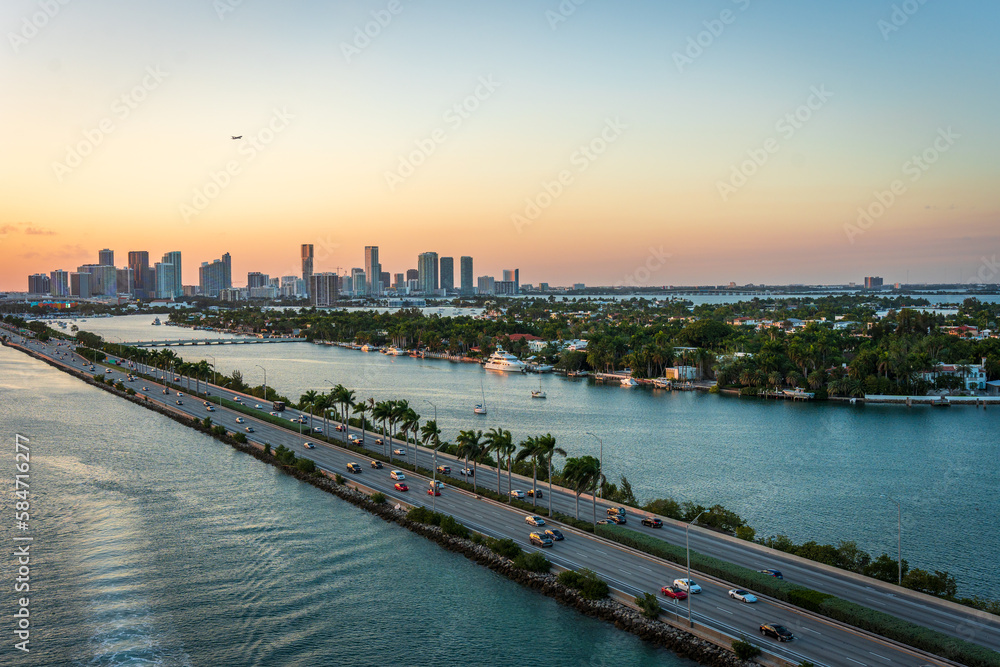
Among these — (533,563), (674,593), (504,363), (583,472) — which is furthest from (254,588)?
(504,363)

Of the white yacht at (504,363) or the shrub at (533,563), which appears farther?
the white yacht at (504,363)

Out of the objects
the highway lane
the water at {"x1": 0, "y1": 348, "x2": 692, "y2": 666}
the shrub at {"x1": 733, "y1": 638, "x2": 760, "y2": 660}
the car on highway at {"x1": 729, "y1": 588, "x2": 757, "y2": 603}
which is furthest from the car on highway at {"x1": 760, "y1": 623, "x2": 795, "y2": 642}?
the water at {"x1": 0, "y1": 348, "x2": 692, "y2": 666}

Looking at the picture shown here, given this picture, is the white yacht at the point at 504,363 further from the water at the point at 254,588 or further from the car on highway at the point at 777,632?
the car on highway at the point at 777,632

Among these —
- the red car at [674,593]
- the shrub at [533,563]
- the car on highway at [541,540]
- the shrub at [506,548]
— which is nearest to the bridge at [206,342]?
the shrub at [506,548]

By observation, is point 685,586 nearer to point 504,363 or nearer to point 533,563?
point 533,563

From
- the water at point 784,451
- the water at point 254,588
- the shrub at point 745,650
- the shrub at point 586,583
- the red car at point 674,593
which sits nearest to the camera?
the shrub at point 745,650

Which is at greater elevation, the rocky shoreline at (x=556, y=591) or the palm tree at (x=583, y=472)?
the palm tree at (x=583, y=472)

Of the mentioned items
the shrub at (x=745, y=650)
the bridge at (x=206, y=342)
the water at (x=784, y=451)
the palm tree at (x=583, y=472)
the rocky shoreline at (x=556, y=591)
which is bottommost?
the water at (x=784, y=451)

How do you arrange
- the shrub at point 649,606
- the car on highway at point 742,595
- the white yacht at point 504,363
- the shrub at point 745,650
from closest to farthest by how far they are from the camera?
the shrub at point 745,650 → the shrub at point 649,606 → the car on highway at point 742,595 → the white yacht at point 504,363
